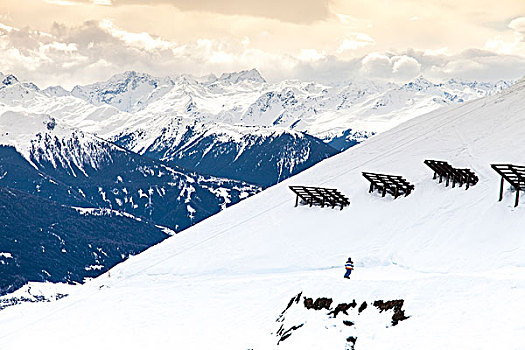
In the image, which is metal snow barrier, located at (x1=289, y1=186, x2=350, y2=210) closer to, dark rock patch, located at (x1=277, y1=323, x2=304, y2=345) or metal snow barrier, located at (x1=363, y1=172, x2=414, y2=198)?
metal snow barrier, located at (x1=363, y1=172, x2=414, y2=198)

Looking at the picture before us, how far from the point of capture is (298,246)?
2682 inches

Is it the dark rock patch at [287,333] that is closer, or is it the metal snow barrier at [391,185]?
the dark rock patch at [287,333]

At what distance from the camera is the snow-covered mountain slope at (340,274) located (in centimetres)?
3388

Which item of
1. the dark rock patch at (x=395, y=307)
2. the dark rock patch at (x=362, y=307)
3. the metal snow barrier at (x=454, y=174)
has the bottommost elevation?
the dark rock patch at (x=362, y=307)

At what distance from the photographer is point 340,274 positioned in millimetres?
50344

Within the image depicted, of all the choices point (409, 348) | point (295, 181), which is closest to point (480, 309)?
point (409, 348)

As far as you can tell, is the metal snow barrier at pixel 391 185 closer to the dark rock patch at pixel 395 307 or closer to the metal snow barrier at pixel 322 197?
the metal snow barrier at pixel 322 197

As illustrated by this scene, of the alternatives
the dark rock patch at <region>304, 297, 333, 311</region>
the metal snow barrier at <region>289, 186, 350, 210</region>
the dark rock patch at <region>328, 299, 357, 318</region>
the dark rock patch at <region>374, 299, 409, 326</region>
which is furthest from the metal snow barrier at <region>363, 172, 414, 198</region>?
the dark rock patch at <region>374, 299, 409, 326</region>

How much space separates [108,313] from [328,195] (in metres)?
33.1

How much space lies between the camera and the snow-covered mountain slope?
1334 inches

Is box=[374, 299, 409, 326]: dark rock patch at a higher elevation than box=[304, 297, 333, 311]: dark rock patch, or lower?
higher

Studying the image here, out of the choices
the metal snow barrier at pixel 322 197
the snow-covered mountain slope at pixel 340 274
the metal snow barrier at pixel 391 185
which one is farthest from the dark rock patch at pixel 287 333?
the metal snow barrier at pixel 322 197

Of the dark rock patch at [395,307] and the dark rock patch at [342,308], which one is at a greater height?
the dark rock patch at [395,307]

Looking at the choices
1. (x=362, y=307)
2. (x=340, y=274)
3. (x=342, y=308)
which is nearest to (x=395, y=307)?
(x=362, y=307)
